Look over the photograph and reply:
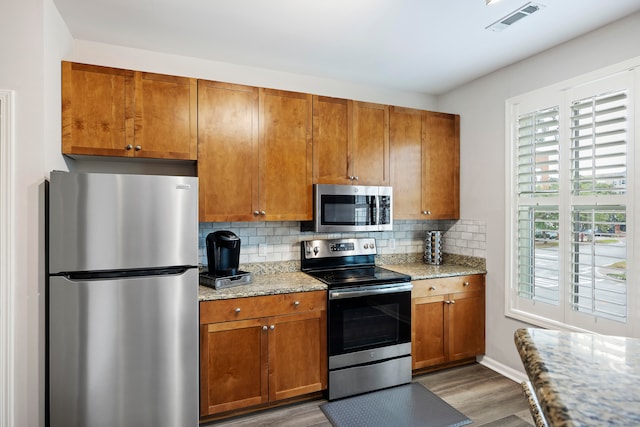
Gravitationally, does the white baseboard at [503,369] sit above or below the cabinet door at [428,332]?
below

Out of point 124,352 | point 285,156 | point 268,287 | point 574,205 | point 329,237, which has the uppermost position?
point 285,156

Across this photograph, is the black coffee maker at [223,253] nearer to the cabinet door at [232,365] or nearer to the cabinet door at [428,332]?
the cabinet door at [232,365]

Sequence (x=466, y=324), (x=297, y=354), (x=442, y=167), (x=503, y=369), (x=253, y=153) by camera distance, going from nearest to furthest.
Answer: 1. (x=297, y=354)
2. (x=253, y=153)
3. (x=503, y=369)
4. (x=466, y=324)
5. (x=442, y=167)

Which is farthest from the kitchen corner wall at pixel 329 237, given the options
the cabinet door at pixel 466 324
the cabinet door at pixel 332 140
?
the cabinet door at pixel 332 140

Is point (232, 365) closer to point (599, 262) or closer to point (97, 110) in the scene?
point (97, 110)

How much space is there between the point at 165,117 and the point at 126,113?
0.24m

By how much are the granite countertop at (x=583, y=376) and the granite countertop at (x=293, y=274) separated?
69.4 inches

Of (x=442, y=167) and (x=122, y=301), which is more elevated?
(x=442, y=167)

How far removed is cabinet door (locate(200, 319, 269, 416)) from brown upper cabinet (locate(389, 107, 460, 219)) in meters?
1.66

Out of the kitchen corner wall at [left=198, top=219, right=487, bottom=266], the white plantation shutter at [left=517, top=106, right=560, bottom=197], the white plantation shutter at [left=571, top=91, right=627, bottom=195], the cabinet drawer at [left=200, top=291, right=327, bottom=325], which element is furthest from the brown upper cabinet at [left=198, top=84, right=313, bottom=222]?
the white plantation shutter at [left=571, top=91, right=627, bottom=195]

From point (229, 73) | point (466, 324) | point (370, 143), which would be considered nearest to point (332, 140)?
point (370, 143)

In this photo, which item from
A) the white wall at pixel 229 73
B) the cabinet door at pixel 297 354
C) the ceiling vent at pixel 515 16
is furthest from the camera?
the white wall at pixel 229 73

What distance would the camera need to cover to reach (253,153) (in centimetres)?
268

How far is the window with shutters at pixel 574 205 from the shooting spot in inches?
88.4
